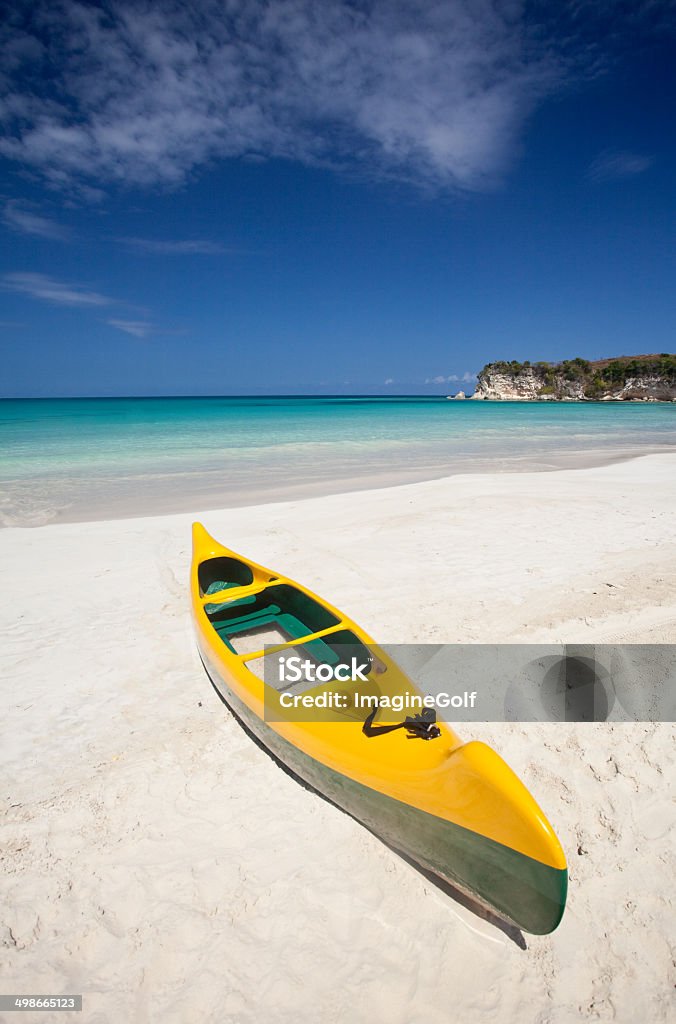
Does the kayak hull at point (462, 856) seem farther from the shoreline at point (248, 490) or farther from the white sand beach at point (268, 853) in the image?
the shoreline at point (248, 490)

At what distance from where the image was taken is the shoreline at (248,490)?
32.8 ft

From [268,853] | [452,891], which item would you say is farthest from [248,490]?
[452,891]

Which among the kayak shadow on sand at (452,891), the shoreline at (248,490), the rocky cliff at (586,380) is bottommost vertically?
the kayak shadow on sand at (452,891)

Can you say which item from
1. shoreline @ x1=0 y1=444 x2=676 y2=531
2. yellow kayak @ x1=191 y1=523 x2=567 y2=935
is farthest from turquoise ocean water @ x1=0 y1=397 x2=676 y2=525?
yellow kayak @ x1=191 y1=523 x2=567 y2=935

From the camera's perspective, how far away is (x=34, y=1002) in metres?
2.08

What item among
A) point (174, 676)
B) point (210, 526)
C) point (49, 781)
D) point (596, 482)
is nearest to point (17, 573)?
point (210, 526)

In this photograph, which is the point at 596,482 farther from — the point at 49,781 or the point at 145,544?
the point at 49,781

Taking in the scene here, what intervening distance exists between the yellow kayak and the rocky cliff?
89232 millimetres

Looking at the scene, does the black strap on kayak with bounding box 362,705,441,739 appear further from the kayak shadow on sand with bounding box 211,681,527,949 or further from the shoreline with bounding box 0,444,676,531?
the shoreline with bounding box 0,444,676,531

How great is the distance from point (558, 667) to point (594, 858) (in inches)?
72.6

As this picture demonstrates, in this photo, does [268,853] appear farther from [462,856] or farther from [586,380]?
[586,380]

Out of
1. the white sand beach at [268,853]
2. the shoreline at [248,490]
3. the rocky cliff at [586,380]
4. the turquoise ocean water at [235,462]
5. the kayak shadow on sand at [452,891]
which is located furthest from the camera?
the rocky cliff at [586,380]

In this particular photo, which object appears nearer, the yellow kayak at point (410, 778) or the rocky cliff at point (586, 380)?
the yellow kayak at point (410, 778)

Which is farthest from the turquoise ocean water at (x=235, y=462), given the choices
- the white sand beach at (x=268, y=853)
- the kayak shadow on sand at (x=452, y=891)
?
the kayak shadow on sand at (x=452, y=891)
